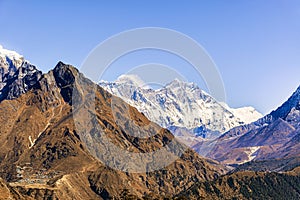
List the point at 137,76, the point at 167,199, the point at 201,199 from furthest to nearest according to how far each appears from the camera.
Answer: the point at 167,199, the point at 201,199, the point at 137,76

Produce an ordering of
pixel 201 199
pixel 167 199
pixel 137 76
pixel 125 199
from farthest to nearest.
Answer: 1. pixel 167 199
2. pixel 201 199
3. pixel 125 199
4. pixel 137 76

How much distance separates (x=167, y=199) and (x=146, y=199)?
Result: 15285mm

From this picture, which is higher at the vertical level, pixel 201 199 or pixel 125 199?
pixel 201 199

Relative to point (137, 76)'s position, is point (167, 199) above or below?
below

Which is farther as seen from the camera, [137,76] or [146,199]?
[146,199]

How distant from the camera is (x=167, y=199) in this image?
586ft

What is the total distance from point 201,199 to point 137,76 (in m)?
53.7

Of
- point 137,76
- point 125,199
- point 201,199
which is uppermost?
point 137,76

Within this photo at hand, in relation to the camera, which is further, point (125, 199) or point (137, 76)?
point (125, 199)

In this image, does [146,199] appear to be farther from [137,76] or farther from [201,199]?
[137,76]

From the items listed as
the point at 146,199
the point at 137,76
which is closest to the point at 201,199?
the point at 146,199

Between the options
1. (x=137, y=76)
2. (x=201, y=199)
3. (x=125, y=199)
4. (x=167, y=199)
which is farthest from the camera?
(x=167, y=199)

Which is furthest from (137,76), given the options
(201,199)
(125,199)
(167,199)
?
(167,199)

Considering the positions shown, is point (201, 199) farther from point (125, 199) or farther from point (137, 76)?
point (137, 76)
